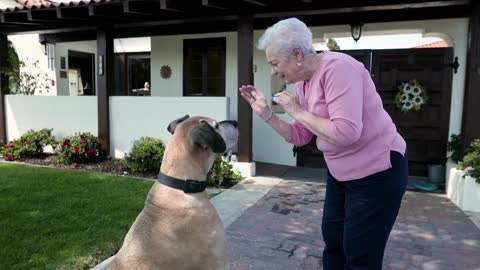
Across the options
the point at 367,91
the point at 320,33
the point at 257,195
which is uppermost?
the point at 320,33

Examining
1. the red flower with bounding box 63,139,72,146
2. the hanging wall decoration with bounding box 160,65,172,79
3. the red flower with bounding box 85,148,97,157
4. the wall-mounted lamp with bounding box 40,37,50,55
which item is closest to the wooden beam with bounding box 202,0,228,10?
the hanging wall decoration with bounding box 160,65,172,79

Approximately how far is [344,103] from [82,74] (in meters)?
15.0

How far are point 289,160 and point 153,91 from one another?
3.93 m

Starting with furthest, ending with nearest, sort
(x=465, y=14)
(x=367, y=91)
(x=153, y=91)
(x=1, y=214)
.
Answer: (x=153, y=91)
(x=465, y=14)
(x=1, y=214)
(x=367, y=91)

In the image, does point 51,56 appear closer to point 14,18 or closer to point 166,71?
point 14,18

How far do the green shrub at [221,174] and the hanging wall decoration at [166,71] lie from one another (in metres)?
3.60

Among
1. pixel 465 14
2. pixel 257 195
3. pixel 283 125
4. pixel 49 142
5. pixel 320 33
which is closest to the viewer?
pixel 283 125

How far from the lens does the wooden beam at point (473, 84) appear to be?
575cm

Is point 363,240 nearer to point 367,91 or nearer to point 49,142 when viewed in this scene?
point 367,91

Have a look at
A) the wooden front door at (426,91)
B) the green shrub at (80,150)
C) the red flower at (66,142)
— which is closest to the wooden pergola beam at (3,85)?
the green shrub at (80,150)

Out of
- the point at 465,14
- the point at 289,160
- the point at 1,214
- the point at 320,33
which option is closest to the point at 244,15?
the point at 320,33

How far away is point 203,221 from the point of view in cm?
214

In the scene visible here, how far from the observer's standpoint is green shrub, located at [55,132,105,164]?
7.76 meters

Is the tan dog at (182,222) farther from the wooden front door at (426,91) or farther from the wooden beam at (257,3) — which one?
the wooden front door at (426,91)
